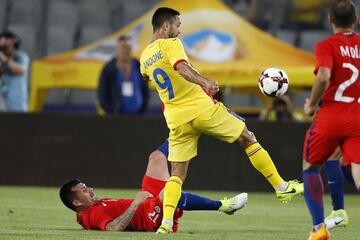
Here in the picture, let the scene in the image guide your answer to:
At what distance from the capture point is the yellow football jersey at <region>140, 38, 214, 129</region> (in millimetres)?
10117

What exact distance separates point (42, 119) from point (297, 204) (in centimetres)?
430

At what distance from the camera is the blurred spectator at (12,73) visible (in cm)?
1706

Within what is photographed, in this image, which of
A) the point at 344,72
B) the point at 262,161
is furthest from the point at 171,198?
the point at 344,72

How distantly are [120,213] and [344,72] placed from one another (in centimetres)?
250

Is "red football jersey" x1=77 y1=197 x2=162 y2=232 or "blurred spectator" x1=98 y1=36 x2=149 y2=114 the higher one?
"blurred spectator" x1=98 y1=36 x2=149 y2=114

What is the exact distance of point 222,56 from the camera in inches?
703

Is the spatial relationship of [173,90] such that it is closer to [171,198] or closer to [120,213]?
[171,198]

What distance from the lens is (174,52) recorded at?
32.1 feet

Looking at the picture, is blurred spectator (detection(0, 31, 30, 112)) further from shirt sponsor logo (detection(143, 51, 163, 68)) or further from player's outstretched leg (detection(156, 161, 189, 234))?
player's outstretched leg (detection(156, 161, 189, 234))

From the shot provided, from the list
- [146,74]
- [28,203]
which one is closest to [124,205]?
[146,74]

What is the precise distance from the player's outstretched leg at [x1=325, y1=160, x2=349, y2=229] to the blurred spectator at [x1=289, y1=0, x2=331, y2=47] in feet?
39.4

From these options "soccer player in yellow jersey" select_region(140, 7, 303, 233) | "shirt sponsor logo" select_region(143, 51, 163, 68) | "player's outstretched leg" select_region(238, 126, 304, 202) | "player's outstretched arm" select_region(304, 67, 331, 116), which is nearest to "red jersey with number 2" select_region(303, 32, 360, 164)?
"player's outstretched arm" select_region(304, 67, 331, 116)

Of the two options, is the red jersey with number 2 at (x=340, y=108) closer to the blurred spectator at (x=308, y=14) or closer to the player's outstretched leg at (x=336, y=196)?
the player's outstretched leg at (x=336, y=196)

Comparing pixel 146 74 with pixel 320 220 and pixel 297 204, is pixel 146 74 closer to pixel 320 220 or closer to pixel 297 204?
pixel 320 220
